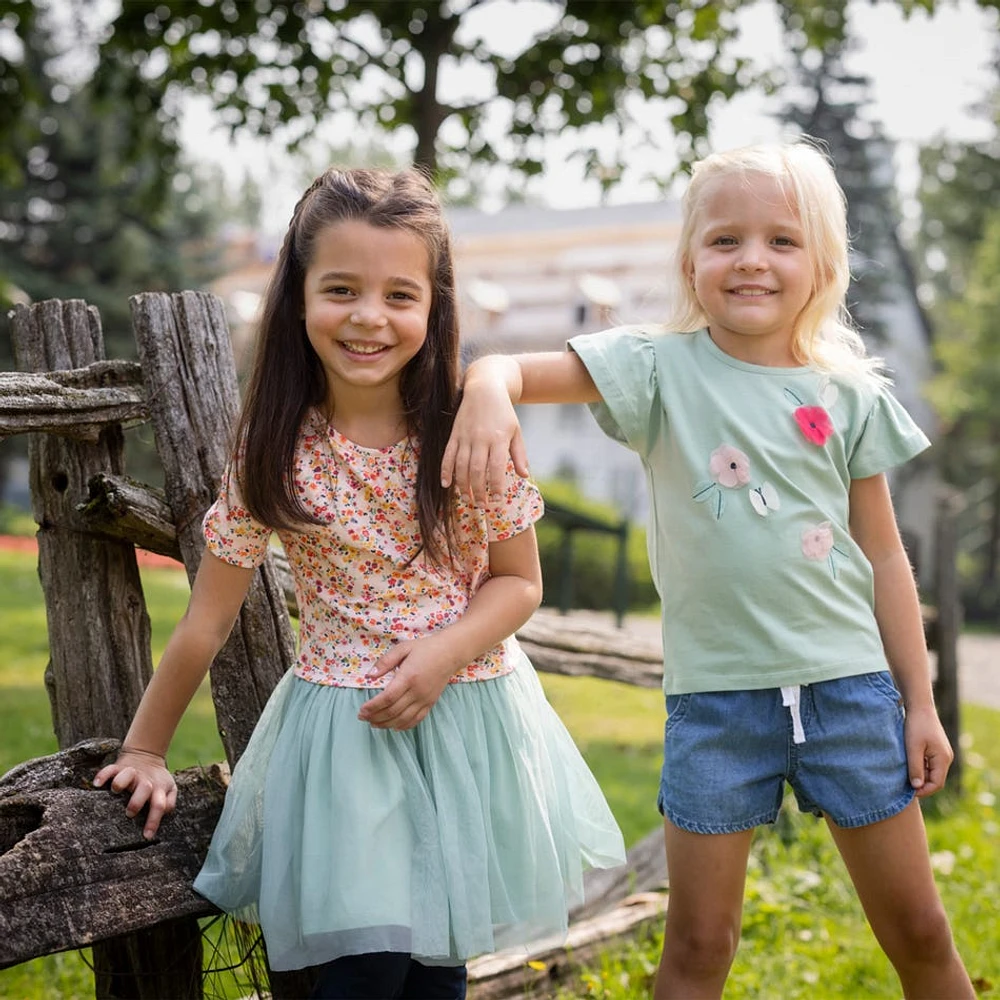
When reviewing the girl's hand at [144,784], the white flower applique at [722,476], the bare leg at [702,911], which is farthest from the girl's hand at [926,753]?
the girl's hand at [144,784]

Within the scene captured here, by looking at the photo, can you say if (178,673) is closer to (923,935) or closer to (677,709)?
(677,709)

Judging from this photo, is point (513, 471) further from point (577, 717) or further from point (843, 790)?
point (577, 717)

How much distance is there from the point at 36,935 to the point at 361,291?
1195 millimetres

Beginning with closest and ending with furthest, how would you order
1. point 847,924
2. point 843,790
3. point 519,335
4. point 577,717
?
1. point 843,790
2. point 847,924
3. point 577,717
4. point 519,335

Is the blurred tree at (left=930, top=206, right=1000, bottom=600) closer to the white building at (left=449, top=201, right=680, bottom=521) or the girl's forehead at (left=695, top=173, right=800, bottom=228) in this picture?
the white building at (left=449, top=201, right=680, bottom=521)

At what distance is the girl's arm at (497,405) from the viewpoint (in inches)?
80.0

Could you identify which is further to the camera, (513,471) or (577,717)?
(577,717)

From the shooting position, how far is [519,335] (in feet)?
76.9

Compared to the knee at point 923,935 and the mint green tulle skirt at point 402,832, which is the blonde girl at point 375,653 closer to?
the mint green tulle skirt at point 402,832

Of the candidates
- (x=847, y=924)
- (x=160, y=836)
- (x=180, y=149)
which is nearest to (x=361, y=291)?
(x=160, y=836)

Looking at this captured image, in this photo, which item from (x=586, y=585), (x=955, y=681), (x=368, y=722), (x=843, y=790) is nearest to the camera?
(x=368, y=722)

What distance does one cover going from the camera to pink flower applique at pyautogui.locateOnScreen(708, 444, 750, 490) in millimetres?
2223

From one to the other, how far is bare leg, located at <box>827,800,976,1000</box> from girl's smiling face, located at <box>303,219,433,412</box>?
123cm

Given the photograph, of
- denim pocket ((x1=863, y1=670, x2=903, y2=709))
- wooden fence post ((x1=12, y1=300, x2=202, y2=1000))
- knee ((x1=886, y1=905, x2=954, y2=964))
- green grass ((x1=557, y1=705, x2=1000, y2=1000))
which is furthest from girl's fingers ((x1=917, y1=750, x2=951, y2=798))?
wooden fence post ((x1=12, y1=300, x2=202, y2=1000))
